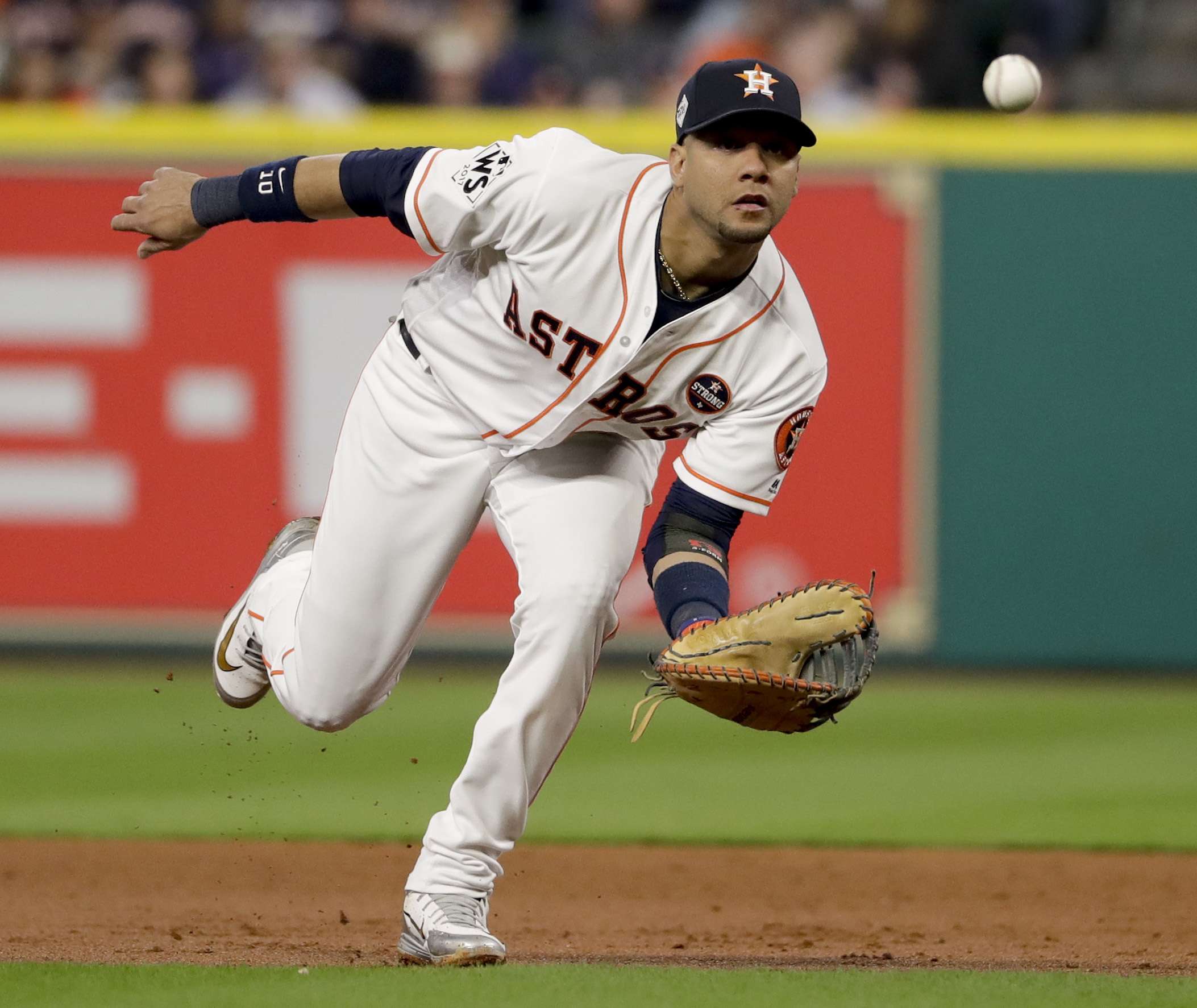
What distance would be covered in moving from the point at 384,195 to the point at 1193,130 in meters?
5.37

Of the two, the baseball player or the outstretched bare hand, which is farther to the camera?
the outstretched bare hand

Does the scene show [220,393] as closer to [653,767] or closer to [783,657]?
[653,767]

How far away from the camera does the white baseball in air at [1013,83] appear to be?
4758 mm

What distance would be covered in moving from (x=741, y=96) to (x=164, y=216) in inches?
51.5

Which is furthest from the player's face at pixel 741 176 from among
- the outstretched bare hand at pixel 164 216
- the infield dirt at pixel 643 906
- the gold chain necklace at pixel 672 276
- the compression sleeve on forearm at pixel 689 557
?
the infield dirt at pixel 643 906

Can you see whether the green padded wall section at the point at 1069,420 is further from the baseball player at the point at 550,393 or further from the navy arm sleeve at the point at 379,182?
the navy arm sleeve at the point at 379,182

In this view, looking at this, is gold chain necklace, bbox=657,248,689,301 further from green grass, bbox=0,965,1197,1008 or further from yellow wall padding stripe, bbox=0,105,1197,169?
yellow wall padding stripe, bbox=0,105,1197,169

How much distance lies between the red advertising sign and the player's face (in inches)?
184

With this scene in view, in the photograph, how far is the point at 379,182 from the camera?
394 cm

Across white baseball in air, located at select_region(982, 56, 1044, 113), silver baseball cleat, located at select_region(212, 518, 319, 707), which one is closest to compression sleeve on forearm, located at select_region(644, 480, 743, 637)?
silver baseball cleat, located at select_region(212, 518, 319, 707)

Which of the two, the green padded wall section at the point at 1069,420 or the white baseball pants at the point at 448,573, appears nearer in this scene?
the white baseball pants at the point at 448,573

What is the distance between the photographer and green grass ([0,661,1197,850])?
229 inches

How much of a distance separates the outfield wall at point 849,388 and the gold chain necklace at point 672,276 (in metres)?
4.46

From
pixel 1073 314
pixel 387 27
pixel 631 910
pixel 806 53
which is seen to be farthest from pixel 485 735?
pixel 387 27
